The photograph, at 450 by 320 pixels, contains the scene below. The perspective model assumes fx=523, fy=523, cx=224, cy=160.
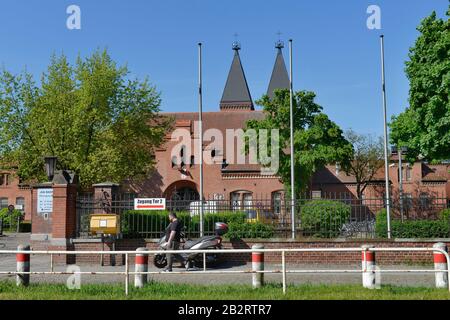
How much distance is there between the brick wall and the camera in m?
15.5

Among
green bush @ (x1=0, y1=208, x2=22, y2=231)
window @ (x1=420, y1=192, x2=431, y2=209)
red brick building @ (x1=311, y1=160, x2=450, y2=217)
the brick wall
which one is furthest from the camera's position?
red brick building @ (x1=311, y1=160, x2=450, y2=217)

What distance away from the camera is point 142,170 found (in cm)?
3141

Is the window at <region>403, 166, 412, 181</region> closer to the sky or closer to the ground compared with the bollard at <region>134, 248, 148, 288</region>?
closer to the sky

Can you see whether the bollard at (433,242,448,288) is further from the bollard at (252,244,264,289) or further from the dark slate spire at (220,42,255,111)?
the dark slate spire at (220,42,255,111)

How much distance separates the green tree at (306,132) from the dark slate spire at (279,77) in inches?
938

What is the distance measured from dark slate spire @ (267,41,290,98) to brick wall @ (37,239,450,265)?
1826 inches

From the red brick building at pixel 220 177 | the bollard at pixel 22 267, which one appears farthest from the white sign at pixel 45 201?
the red brick building at pixel 220 177

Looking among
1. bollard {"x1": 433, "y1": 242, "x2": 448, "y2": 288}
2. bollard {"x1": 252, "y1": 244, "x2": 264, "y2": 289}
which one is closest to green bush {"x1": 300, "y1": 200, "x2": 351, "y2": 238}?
bollard {"x1": 433, "y1": 242, "x2": 448, "y2": 288}

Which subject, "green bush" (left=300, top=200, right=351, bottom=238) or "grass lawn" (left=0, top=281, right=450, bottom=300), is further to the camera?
"green bush" (left=300, top=200, right=351, bottom=238)

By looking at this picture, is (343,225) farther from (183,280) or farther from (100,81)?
(100,81)

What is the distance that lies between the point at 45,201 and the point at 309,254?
8494 mm

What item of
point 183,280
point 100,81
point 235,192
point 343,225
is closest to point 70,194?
point 183,280

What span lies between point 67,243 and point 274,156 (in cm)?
2406

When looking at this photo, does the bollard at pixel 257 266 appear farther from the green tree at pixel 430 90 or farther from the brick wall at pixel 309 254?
the green tree at pixel 430 90
